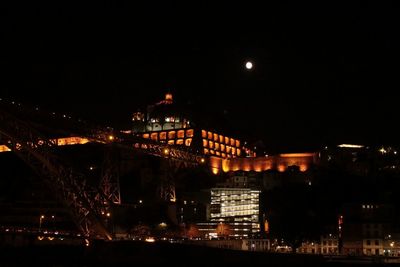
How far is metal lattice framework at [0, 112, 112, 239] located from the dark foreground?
1404mm

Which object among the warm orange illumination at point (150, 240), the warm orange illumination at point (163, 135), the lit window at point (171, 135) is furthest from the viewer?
the warm orange illumination at point (163, 135)

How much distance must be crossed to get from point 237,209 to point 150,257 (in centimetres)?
2313

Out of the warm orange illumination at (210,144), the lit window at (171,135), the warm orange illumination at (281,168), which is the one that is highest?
the lit window at (171,135)

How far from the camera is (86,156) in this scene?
71562mm

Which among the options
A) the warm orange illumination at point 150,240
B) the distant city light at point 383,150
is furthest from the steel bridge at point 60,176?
the distant city light at point 383,150

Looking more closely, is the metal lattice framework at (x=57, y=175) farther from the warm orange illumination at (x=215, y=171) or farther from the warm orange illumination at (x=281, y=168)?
the warm orange illumination at (x=281, y=168)

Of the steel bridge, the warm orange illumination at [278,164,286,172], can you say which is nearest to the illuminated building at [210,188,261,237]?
the warm orange illumination at [278,164,286,172]

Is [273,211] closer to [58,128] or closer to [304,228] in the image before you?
[304,228]

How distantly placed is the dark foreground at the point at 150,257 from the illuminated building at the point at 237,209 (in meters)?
15.4

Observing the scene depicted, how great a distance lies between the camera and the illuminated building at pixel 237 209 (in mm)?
59469

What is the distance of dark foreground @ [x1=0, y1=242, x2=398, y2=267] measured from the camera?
40000mm

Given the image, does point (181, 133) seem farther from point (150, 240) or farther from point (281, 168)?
point (150, 240)

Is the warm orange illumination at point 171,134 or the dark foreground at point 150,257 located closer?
the dark foreground at point 150,257

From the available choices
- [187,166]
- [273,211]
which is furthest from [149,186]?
[273,211]
